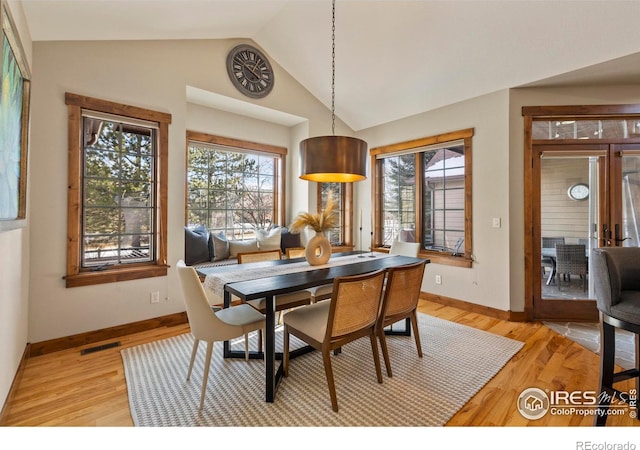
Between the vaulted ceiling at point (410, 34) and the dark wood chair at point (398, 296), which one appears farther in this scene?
the vaulted ceiling at point (410, 34)

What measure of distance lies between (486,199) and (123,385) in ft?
12.7

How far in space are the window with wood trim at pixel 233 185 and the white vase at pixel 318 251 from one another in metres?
2.00

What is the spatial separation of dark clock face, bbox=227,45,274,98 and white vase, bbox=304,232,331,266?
227cm

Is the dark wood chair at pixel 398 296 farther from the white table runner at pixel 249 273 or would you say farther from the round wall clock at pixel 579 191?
the round wall clock at pixel 579 191

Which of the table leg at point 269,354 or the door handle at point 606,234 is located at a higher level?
the door handle at point 606,234

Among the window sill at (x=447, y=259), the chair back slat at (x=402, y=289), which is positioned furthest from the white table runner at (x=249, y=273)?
the window sill at (x=447, y=259)

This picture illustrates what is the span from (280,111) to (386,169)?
186 centimetres

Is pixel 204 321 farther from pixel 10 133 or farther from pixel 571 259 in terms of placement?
pixel 571 259

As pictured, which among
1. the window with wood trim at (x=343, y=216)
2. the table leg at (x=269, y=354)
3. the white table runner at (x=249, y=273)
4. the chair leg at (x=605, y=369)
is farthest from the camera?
the window with wood trim at (x=343, y=216)

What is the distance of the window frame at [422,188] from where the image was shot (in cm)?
369

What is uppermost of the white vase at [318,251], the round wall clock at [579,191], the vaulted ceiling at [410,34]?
the vaulted ceiling at [410,34]

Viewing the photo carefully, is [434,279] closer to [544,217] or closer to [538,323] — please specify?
[538,323]

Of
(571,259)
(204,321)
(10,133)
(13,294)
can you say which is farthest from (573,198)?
(13,294)
